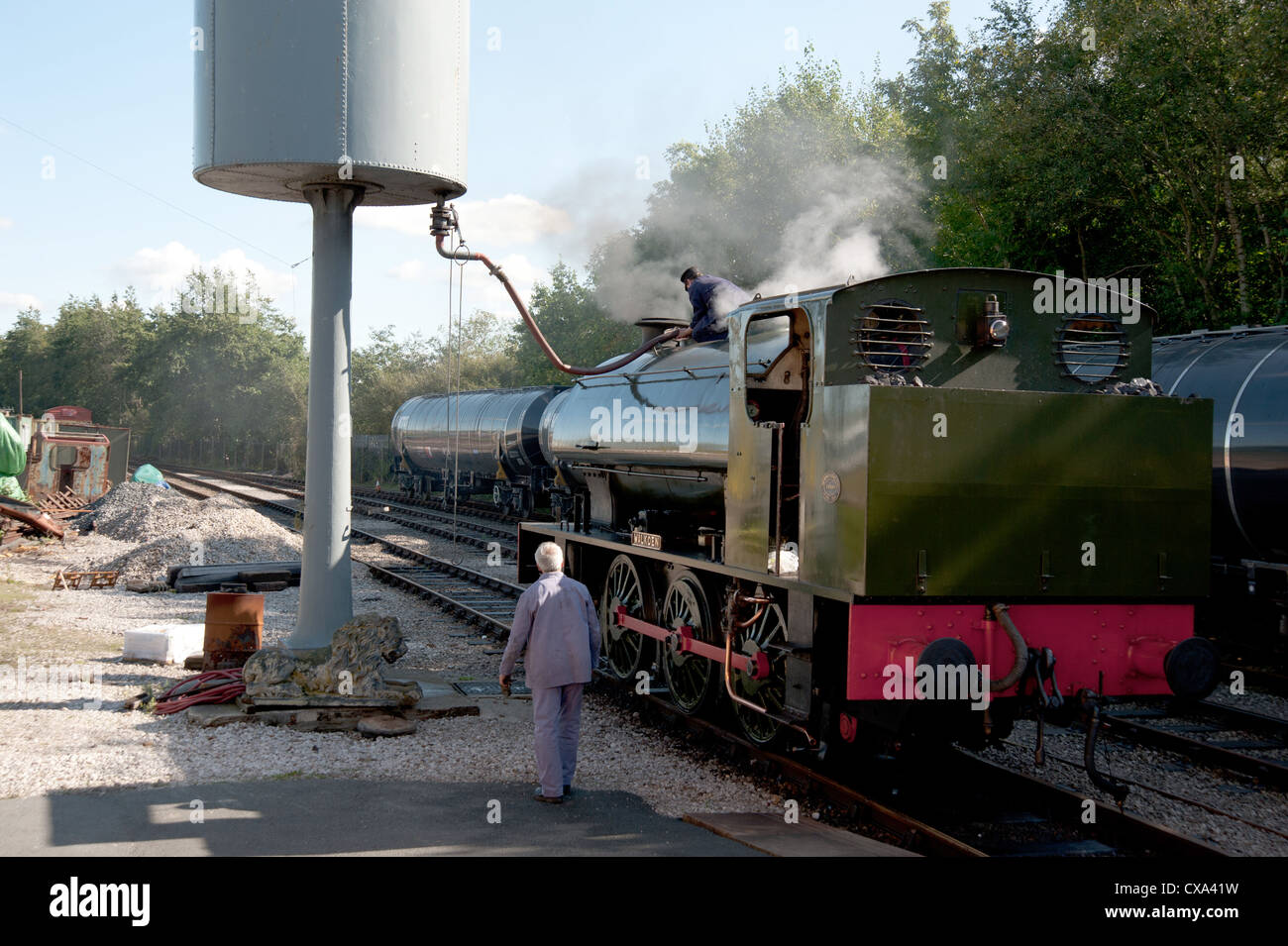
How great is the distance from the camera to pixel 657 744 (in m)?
8.59

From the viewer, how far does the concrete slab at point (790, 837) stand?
18.8 feet

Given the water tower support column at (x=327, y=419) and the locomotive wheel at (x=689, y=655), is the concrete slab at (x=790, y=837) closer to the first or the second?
the locomotive wheel at (x=689, y=655)

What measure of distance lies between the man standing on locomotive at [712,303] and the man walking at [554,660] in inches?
139

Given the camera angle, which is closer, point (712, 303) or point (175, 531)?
point (712, 303)

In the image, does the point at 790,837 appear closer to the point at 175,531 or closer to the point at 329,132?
the point at 329,132

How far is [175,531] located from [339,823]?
1584cm

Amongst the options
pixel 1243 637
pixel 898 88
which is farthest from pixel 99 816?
pixel 898 88

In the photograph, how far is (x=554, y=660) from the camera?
706cm

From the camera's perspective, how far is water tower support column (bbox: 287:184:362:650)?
9.85 metres

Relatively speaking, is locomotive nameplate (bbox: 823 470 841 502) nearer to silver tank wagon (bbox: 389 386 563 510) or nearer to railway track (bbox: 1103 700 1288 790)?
railway track (bbox: 1103 700 1288 790)

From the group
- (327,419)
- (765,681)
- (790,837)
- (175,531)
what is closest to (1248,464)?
(765,681)

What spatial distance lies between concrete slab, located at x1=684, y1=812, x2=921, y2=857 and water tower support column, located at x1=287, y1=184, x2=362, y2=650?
471 centimetres

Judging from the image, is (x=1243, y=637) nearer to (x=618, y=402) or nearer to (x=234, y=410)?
(x=618, y=402)

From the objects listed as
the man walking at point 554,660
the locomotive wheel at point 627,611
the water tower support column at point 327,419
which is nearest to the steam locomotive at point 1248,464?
the locomotive wheel at point 627,611
